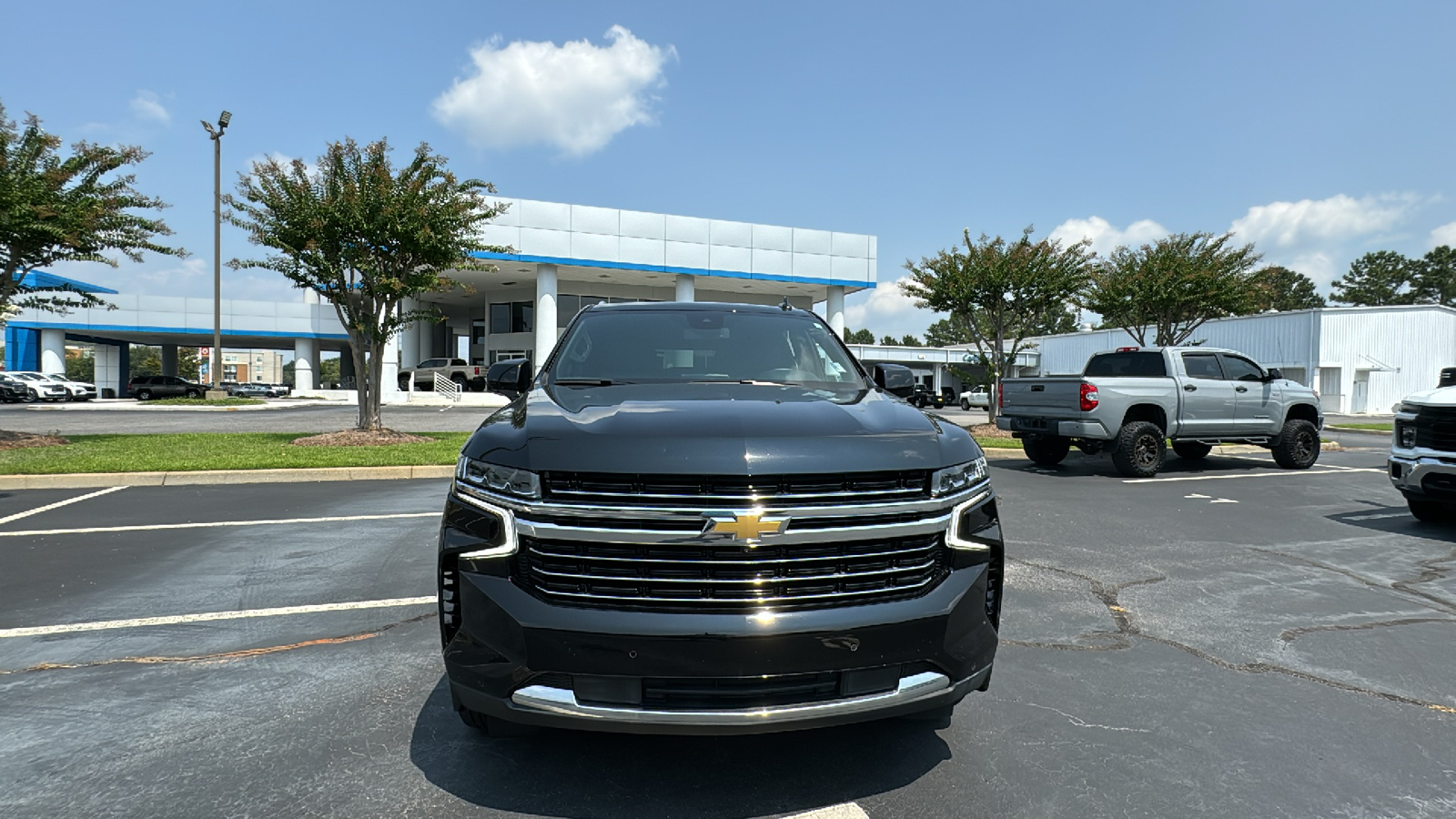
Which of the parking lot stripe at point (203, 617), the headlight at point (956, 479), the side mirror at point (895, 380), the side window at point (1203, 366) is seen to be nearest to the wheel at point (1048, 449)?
the side window at point (1203, 366)

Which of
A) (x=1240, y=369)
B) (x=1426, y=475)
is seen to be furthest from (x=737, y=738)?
(x=1240, y=369)

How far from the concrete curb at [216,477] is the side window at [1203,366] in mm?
11335

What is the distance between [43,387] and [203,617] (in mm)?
45409

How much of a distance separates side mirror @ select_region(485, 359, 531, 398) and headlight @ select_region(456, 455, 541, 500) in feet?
6.40

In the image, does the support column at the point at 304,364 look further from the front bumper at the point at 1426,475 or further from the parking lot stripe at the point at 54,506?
the front bumper at the point at 1426,475

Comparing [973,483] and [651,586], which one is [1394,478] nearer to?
[973,483]

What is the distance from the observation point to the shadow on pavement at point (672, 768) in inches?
98.5

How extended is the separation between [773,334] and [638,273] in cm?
3344

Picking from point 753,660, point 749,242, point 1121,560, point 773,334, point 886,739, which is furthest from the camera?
point 749,242

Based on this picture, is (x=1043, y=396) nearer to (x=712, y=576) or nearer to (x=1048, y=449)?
(x=1048, y=449)

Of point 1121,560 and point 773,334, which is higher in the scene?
point 773,334

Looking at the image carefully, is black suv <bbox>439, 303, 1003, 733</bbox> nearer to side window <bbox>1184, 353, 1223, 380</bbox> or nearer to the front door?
the front door

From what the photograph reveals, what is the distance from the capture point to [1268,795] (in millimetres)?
2629

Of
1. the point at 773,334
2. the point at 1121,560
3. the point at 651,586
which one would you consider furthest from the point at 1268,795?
the point at 1121,560
